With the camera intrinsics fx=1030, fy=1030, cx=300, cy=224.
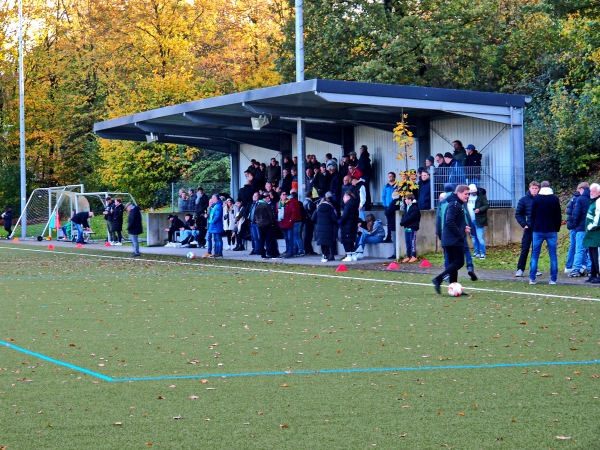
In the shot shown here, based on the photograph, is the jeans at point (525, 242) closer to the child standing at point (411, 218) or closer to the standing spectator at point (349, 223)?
the child standing at point (411, 218)

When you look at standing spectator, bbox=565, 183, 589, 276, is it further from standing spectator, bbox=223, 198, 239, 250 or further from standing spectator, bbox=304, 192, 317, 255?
standing spectator, bbox=223, 198, 239, 250

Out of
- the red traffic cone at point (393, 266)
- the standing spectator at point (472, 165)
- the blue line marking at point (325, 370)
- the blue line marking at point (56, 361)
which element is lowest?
the blue line marking at point (325, 370)

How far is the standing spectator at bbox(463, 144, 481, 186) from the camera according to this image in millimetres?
26969

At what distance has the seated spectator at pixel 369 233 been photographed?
27109 millimetres

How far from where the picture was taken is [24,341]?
1203 cm

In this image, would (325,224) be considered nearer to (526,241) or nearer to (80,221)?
(526,241)

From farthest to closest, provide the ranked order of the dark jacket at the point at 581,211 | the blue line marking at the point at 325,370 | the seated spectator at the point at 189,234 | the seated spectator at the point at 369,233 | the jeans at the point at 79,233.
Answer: the jeans at the point at 79,233, the seated spectator at the point at 189,234, the seated spectator at the point at 369,233, the dark jacket at the point at 581,211, the blue line marking at the point at 325,370

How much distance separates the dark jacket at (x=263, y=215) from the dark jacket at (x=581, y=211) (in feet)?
32.1

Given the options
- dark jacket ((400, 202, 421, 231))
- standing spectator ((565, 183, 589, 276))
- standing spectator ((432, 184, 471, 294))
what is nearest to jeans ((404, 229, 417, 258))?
dark jacket ((400, 202, 421, 231))

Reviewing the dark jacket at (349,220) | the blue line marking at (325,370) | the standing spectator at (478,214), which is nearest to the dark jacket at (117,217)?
the dark jacket at (349,220)

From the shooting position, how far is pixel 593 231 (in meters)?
18.7

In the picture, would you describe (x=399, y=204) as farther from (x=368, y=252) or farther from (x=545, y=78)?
(x=545, y=78)

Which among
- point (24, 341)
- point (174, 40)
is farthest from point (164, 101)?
point (24, 341)

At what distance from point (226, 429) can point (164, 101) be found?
45444 mm
